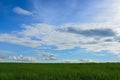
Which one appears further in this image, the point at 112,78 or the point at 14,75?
the point at 14,75

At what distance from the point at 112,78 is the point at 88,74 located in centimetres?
140

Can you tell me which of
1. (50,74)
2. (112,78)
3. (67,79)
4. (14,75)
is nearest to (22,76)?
(14,75)

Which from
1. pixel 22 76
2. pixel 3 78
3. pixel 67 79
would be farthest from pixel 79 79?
pixel 3 78

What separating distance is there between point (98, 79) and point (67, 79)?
5.55ft

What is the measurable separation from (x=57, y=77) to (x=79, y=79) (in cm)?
120

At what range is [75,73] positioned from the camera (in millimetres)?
14203

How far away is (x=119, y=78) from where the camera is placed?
13.1 metres

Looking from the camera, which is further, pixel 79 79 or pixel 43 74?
pixel 43 74

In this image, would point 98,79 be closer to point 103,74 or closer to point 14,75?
point 103,74

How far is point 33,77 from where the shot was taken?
13.6 m

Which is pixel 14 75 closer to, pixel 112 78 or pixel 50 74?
pixel 50 74

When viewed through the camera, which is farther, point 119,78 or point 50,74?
point 50,74

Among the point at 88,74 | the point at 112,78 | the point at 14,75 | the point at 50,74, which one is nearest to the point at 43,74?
the point at 50,74

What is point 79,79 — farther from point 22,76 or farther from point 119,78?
point 22,76
